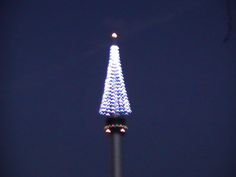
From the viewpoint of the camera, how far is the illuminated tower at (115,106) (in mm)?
66250

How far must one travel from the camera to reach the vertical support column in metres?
66.1

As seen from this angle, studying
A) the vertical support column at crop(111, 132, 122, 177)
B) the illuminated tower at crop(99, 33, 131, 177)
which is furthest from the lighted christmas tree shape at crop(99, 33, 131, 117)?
the vertical support column at crop(111, 132, 122, 177)

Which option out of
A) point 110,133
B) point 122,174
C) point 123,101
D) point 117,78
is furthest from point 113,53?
point 122,174

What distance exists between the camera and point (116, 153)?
221 feet

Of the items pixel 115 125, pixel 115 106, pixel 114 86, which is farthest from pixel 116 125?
pixel 114 86

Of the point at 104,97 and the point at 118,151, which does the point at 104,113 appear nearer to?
the point at 104,97

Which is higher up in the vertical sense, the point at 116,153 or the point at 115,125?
the point at 115,125

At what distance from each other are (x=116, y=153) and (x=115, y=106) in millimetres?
8647

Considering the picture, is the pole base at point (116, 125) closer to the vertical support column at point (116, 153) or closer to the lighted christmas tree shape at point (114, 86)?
the vertical support column at point (116, 153)

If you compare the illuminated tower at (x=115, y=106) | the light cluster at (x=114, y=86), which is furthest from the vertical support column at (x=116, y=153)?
the light cluster at (x=114, y=86)

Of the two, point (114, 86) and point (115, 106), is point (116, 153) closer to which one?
point (115, 106)

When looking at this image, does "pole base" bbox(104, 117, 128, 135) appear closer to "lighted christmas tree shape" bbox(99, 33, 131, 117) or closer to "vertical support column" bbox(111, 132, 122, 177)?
"vertical support column" bbox(111, 132, 122, 177)

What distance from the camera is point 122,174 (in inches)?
2638

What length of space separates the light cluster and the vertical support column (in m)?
5.55
